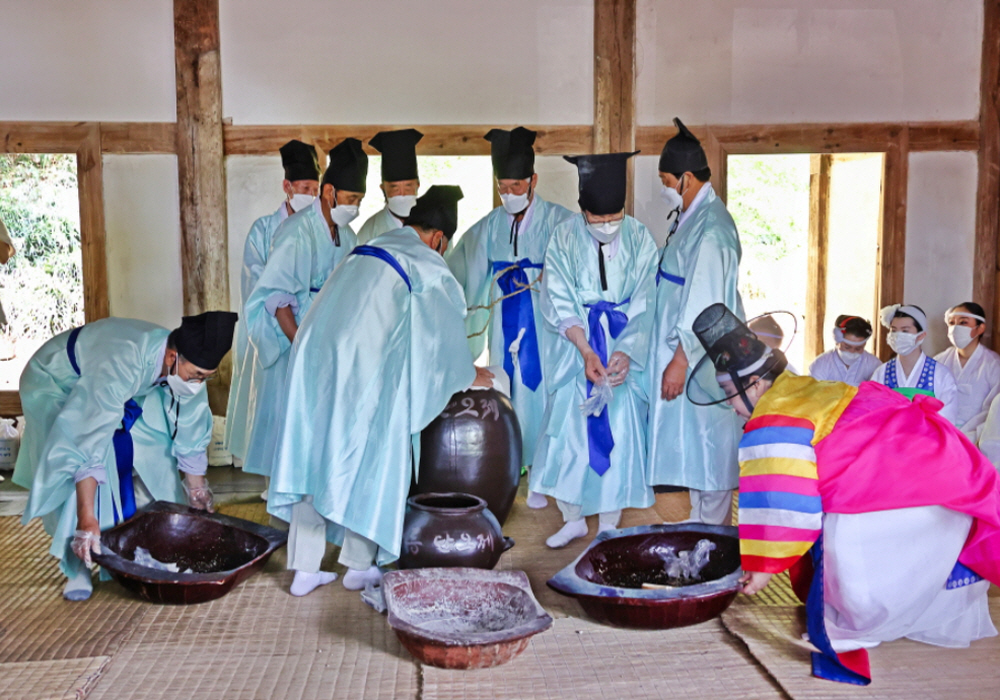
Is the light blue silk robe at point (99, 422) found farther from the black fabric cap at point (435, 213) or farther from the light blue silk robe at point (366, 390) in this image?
the black fabric cap at point (435, 213)

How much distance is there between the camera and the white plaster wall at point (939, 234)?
6.33 meters

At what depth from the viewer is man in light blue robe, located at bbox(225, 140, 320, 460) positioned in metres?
4.89

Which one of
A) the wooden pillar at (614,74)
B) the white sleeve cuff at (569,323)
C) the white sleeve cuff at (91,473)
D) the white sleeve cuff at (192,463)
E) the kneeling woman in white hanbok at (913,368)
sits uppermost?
the wooden pillar at (614,74)

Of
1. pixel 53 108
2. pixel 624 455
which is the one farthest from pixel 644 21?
pixel 53 108

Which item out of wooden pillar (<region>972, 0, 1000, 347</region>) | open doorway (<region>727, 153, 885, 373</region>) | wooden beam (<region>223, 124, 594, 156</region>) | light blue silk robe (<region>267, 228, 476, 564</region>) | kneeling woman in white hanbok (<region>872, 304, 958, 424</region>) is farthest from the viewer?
open doorway (<region>727, 153, 885, 373</region>)

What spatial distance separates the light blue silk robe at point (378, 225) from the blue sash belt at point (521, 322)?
0.78 m

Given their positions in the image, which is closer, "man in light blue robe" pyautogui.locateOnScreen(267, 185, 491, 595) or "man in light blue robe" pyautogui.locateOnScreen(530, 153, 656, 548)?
"man in light blue robe" pyautogui.locateOnScreen(267, 185, 491, 595)

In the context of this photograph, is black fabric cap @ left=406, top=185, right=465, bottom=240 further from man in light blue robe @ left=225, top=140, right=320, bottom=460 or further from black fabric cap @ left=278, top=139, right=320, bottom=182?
black fabric cap @ left=278, top=139, right=320, bottom=182

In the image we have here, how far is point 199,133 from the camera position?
588 cm

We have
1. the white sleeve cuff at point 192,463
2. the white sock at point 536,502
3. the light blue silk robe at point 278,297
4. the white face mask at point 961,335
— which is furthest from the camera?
the white face mask at point 961,335

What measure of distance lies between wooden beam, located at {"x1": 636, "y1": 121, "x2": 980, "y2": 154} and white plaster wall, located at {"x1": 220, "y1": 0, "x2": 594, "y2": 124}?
0.73 metres

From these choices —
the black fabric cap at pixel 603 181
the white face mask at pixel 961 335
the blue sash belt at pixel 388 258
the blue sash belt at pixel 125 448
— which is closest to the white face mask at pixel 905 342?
the white face mask at pixel 961 335

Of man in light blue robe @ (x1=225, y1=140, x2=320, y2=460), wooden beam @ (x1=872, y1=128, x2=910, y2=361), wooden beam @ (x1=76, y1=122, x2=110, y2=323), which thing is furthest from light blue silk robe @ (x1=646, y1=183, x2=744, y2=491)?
wooden beam @ (x1=76, y1=122, x2=110, y2=323)

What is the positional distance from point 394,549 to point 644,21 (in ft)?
13.7
